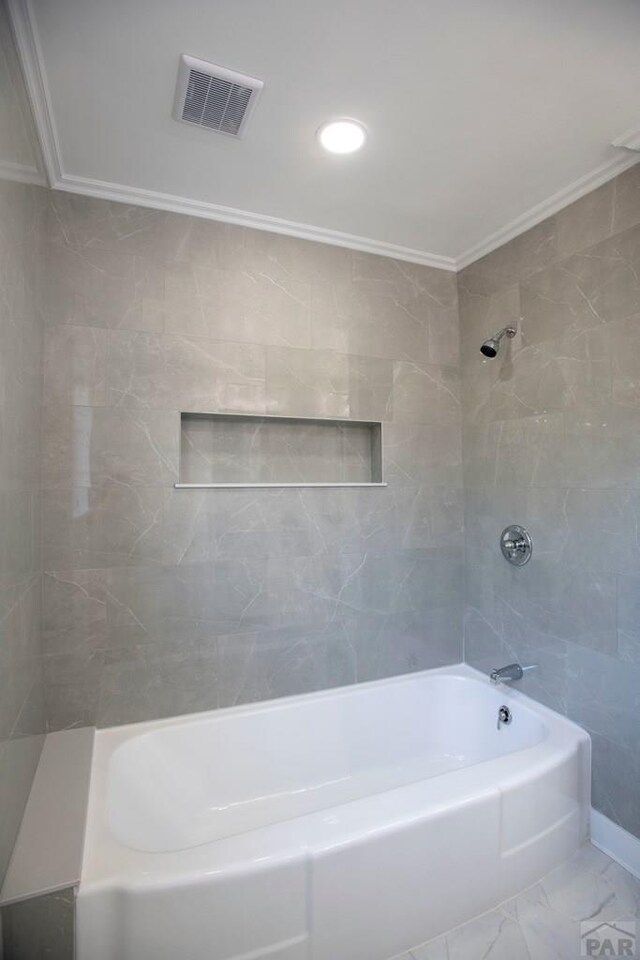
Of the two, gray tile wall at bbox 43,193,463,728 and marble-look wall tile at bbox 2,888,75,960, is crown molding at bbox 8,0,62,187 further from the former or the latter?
marble-look wall tile at bbox 2,888,75,960

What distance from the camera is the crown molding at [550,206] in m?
1.74

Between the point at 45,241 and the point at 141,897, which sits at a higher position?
the point at 45,241

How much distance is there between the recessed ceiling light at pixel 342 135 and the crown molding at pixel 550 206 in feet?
2.95

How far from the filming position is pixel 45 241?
1765 millimetres

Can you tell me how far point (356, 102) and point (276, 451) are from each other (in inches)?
52.8

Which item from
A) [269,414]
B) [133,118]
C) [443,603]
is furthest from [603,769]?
[133,118]

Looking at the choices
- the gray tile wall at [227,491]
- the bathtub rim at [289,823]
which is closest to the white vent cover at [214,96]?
the gray tile wall at [227,491]

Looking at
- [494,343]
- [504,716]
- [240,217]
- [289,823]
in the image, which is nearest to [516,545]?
[504,716]

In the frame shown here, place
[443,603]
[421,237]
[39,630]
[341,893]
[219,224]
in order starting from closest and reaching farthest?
[341,893] → [39,630] → [219,224] → [421,237] → [443,603]

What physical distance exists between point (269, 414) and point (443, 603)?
136cm

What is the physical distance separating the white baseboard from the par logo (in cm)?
24

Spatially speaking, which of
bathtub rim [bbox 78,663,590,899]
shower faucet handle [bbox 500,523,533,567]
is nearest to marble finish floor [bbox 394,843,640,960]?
bathtub rim [bbox 78,663,590,899]

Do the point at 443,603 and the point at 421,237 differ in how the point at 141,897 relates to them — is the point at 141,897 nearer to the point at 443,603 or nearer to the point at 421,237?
the point at 443,603

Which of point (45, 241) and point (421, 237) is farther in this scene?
point (421, 237)
